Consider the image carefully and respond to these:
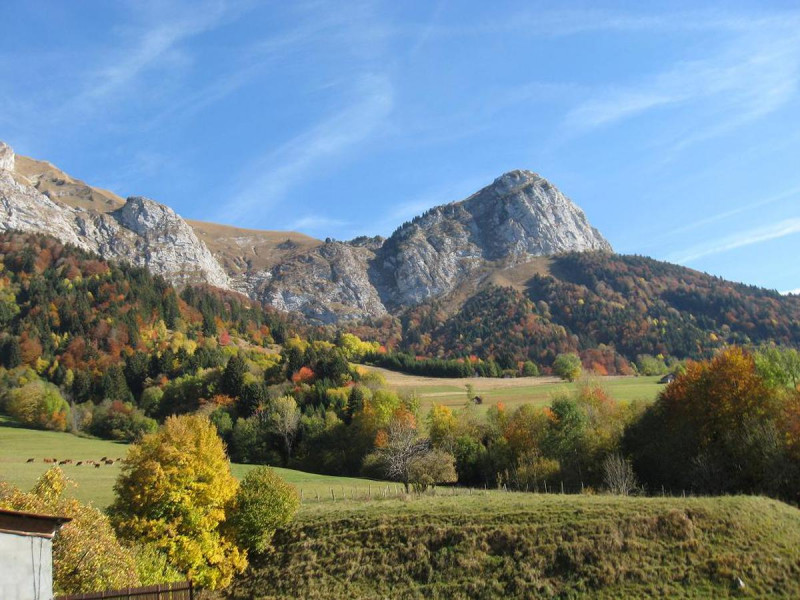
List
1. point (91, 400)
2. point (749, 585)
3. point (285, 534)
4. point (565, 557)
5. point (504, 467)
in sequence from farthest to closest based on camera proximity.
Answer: point (91, 400) → point (504, 467) → point (285, 534) → point (565, 557) → point (749, 585)

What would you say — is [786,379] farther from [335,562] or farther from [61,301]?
[61,301]

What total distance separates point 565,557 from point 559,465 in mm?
32364

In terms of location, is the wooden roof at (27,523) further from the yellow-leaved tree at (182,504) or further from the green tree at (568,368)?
the green tree at (568,368)

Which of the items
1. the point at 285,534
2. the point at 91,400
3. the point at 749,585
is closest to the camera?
the point at 749,585

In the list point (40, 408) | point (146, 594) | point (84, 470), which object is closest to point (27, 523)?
point (146, 594)

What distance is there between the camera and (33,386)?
119m

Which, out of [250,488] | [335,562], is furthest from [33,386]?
[335,562]

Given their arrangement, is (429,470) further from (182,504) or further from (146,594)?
(146,594)

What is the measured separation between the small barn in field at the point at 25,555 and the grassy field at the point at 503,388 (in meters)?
88.9

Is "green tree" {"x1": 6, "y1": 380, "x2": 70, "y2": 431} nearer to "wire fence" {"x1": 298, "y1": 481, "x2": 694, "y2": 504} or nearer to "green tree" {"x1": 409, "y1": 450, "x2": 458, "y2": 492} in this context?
"wire fence" {"x1": 298, "y1": 481, "x2": 694, "y2": 504}

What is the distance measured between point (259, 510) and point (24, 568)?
3135 centimetres

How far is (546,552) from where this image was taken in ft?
123

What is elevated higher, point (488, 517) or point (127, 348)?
point (127, 348)

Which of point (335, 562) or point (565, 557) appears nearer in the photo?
point (565, 557)
